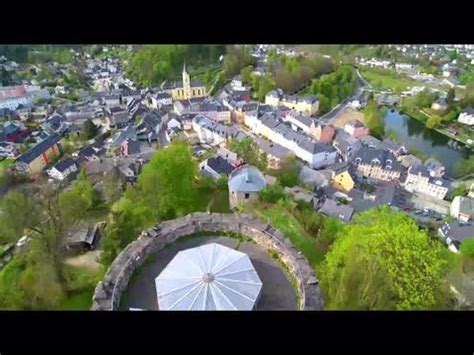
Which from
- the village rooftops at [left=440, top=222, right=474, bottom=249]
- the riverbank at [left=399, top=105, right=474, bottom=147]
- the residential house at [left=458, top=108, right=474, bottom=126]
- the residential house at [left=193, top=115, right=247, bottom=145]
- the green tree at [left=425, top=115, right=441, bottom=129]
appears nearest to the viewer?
the village rooftops at [left=440, top=222, right=474, bottom=249]

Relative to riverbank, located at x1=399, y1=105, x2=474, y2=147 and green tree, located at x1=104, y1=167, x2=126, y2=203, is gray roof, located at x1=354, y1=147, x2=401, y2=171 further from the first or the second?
green tree, located at x1=104, y1=167, x2=126, y2=203

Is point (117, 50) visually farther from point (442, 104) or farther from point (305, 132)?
point (442, 104)

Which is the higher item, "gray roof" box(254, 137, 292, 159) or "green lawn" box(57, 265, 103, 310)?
"green lawn" box(57, 265, 103, 310)

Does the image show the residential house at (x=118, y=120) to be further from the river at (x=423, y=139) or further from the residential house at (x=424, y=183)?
the river at (x=423, y=139)

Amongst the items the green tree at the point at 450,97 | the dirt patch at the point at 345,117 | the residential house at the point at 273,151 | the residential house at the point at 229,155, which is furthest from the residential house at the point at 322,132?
the green tree at the point at 450,97

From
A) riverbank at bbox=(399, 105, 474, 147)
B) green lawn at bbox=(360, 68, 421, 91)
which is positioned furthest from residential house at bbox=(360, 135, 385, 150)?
green lawn at bbox=(360, 68, 421, 91)

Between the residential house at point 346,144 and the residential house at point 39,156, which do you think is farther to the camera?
the residential house at point 346,144

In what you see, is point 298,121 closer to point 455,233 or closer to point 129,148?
point 129,148
